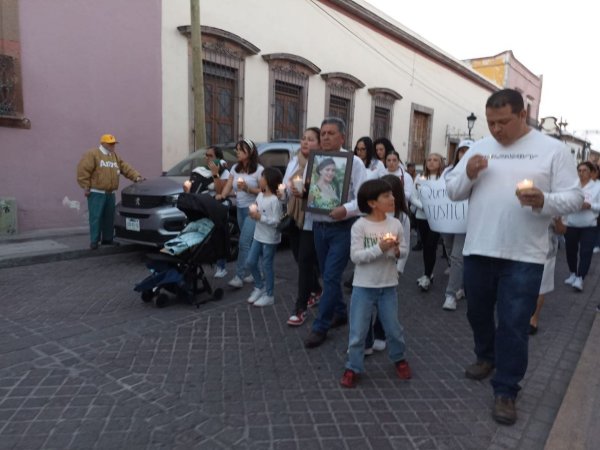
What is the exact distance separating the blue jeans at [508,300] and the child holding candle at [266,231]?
2203mm

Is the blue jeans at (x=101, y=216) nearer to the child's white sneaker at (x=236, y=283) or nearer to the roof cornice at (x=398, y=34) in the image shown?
the child's white sneaker at (x=236, y=283)

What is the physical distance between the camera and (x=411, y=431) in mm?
2797

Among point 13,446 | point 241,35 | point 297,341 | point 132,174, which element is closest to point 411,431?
point 297,341

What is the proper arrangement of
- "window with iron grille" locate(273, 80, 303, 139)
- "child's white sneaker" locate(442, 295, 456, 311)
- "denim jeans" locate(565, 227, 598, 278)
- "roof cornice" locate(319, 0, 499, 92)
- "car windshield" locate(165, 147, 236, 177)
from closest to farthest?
"child's white sneaker" locate(442, 295, 456, 311)
"denim jeans" locate(565, 227, 598, 278)
"car windshield" locate(165, 147, 236, 177)
"window with iron grille" locate(273, 80, 303, 139)
"roof cornice" locate(319, 0, 499, 92)

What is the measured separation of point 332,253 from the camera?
3.84m

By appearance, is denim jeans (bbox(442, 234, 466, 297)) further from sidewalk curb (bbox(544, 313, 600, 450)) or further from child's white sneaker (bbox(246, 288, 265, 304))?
child's white sneaker (bbox(246, 288, 265, 304))

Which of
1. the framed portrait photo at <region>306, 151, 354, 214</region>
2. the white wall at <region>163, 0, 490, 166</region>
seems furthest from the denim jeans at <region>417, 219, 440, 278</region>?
the white wall at <region>163, 0, 490, 166</region>

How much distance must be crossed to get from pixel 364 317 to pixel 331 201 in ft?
3.26

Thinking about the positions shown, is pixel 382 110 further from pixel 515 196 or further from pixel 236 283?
pixel 515 196

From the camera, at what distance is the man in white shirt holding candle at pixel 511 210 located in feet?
8.91

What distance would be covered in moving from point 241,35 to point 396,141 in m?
9.11

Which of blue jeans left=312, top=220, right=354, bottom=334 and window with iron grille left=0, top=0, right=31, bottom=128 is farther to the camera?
window with iron grille left=0, top=0, right=31, bottom=128

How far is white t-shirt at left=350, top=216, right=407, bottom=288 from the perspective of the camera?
3191 mm

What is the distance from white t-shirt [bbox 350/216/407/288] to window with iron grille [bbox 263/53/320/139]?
1026 cm
